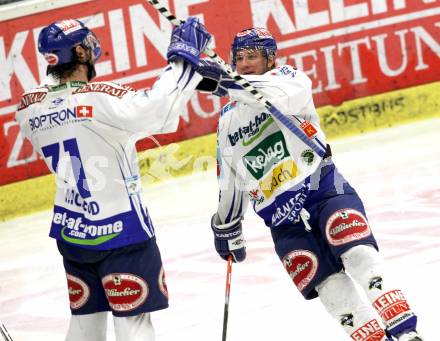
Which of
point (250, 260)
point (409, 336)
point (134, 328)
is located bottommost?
point (250, 260)

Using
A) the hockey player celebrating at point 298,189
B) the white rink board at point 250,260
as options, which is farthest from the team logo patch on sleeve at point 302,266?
the white rink board at point 250,260

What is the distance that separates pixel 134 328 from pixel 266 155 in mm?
983

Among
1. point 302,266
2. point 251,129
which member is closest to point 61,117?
point 251,129

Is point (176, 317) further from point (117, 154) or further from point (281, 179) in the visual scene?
point (117, 154)

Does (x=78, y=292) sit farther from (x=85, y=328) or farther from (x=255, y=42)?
(x=255, y=42)

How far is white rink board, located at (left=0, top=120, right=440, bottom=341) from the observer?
5.67m

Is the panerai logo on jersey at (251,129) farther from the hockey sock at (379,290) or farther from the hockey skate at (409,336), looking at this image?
the hockey skate at (409,336)

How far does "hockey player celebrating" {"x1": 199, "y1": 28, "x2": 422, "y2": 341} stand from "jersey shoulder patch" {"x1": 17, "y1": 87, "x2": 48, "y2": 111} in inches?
24.5

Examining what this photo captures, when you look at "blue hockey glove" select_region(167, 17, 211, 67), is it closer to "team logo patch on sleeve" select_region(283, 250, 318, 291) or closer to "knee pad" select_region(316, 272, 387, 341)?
"team logo patch on sleeve" select_region(283, 250, 318, 291)

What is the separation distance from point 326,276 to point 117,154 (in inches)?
42.4

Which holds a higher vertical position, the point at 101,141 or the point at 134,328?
the point at 101,141

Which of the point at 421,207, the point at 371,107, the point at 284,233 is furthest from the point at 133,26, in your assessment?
the point at 284,233

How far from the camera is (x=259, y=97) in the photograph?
438 cm

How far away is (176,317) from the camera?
601 centimetres
